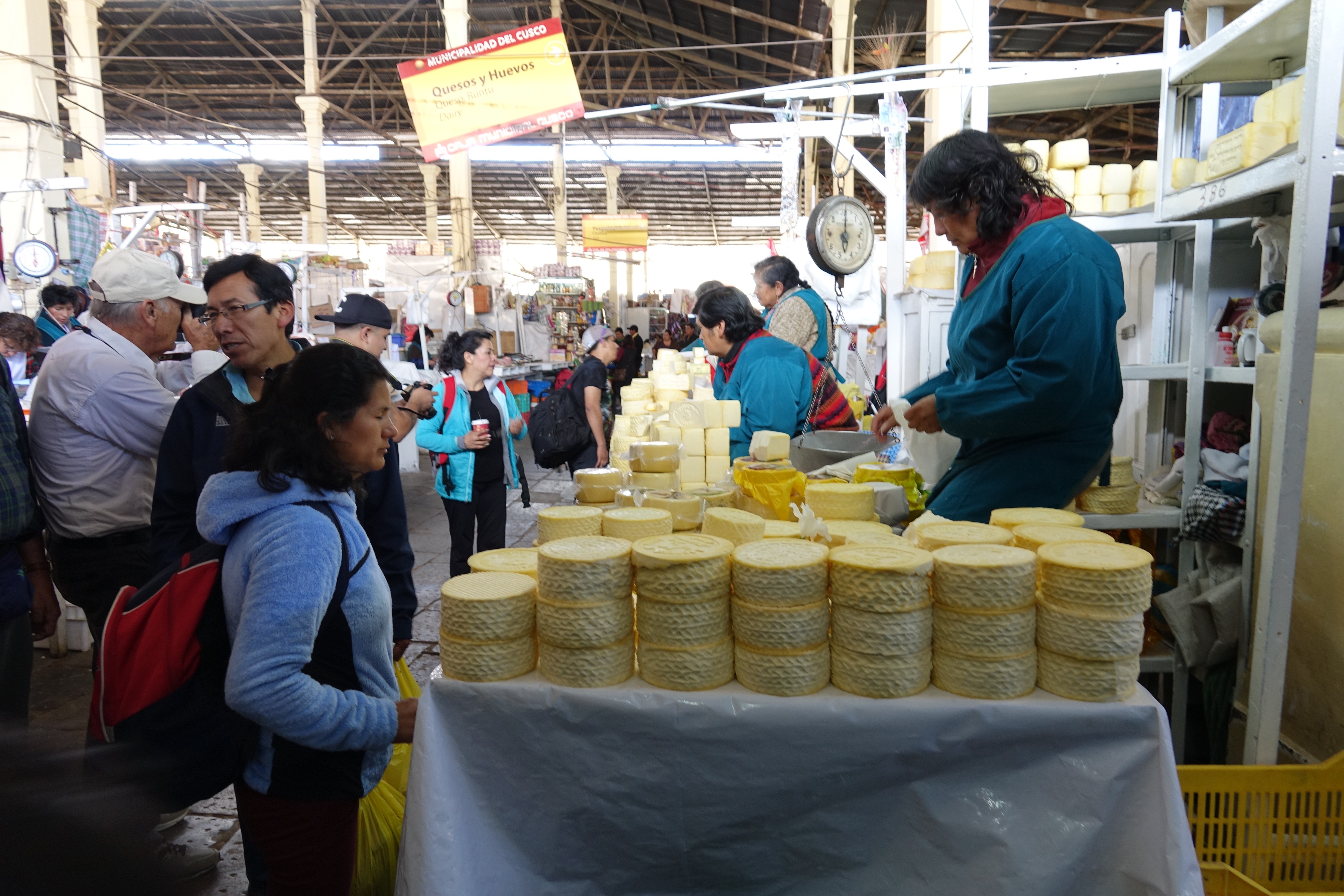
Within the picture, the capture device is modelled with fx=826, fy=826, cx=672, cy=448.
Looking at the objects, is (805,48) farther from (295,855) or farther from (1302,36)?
(295,855)

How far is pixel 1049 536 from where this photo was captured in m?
1.66

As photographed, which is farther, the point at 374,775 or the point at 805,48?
the point at 805,48

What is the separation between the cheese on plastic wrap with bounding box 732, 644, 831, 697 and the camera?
1.46 meters

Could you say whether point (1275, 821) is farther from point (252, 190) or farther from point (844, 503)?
point (252, 190)

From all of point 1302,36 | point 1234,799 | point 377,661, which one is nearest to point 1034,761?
point 1234,799

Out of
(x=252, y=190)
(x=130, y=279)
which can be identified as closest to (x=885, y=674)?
(x=130, y=279)

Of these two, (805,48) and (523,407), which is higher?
(805,48)

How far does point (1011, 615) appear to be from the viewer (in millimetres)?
1417

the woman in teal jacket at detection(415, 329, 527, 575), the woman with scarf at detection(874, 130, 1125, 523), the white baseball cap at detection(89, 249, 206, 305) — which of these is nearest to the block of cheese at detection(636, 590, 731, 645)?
the woman with scarf at detection(874, 130, 1125, 523)

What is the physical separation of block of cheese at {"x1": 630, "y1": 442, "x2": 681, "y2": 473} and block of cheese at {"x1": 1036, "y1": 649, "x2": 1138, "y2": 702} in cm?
149

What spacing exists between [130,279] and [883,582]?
2.64 metres

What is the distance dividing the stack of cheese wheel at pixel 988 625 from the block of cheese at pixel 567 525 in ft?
2.64

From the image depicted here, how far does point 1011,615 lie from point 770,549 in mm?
→ 435

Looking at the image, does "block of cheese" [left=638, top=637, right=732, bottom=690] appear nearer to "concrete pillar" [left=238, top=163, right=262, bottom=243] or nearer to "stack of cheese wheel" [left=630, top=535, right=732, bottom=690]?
"stack of cheese wheel" [left=630, top=535, right=732, bottom=690]
